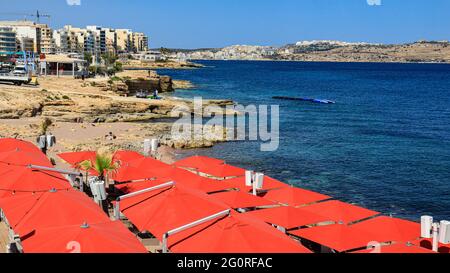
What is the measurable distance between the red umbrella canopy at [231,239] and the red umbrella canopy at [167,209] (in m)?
0.98

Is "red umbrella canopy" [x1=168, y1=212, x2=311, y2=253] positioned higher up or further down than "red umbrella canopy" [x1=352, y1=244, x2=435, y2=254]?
higher up

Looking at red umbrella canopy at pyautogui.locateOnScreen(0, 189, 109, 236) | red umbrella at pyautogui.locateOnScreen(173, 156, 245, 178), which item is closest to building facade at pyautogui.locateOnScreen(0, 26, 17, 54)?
red umbrella at pyautogui.locateOnScreen(173, 156, 245, 178)

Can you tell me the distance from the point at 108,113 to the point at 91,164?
2641cm

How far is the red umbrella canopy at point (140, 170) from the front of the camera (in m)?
15.7

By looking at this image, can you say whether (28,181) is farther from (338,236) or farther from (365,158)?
(365,158)

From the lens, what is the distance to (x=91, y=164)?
1505 centimetres

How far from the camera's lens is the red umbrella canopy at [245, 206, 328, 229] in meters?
12.3

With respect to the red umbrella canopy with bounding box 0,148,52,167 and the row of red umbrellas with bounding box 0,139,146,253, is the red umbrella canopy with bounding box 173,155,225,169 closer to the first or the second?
the red umbrella canopy with bounding box 0,148,52,167

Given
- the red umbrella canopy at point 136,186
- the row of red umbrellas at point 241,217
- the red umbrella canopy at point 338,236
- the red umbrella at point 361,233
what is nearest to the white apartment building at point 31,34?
the row of red umbrellas at point 241,217

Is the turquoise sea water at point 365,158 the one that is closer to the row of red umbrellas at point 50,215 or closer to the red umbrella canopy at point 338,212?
the red umbrella canopy at point 338,212

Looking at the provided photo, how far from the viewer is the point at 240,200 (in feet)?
45.9

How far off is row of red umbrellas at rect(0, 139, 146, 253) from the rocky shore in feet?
37.9

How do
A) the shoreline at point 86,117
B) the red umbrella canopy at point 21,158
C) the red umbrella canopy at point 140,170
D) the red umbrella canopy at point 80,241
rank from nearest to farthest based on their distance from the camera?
the red umbrella canopy at point 80,241
the red umbrella canopy at point 21,158
the red umbrella canopy at point 140,170
the shoreline at point 86,117

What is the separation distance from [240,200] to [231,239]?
16.9 ft
